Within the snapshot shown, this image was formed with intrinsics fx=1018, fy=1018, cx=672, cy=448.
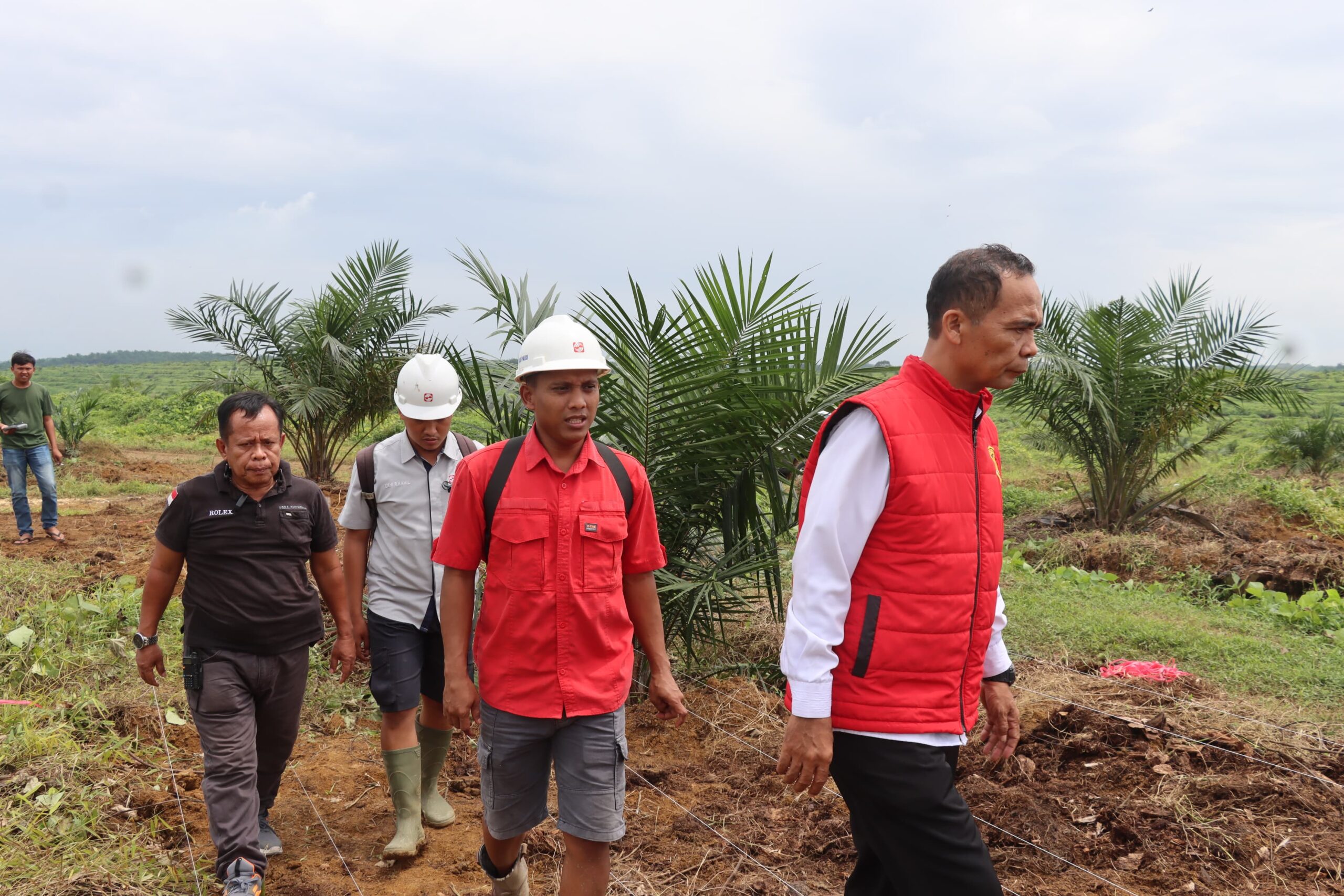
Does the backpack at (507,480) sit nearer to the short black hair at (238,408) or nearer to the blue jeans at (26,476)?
the short black hair at (238,408)

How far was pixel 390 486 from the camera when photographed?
367 centimetres

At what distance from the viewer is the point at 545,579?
2.70 m

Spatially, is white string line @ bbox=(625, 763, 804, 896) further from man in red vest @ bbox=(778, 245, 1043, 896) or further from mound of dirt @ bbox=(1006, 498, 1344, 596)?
mound of dirt @ bbox=(1006, 498, 1344, 596)

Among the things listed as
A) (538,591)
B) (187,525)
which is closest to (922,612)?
(538,591)

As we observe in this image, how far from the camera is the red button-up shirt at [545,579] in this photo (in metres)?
2.70

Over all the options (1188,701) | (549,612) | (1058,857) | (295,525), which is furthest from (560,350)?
(1188,701)

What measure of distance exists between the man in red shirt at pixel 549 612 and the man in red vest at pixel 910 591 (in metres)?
0.72

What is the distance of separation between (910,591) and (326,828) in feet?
8.97

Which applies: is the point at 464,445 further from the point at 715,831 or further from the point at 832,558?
the point at 832,558

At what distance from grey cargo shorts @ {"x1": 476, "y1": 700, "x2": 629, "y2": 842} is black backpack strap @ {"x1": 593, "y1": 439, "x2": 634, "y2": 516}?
0.58 metres

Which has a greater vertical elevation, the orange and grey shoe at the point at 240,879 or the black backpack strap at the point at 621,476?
the black backpack strap at the point at 621,476

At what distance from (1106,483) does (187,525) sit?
34.2ft

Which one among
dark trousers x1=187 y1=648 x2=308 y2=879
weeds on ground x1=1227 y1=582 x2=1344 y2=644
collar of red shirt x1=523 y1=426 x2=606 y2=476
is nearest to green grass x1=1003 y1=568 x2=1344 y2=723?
weeds on ground x1=1227 y1=582 x2=1344 y2=644

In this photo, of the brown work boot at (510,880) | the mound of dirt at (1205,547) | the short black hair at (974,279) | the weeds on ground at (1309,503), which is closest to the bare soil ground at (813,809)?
the brown work boot at (510,880)
